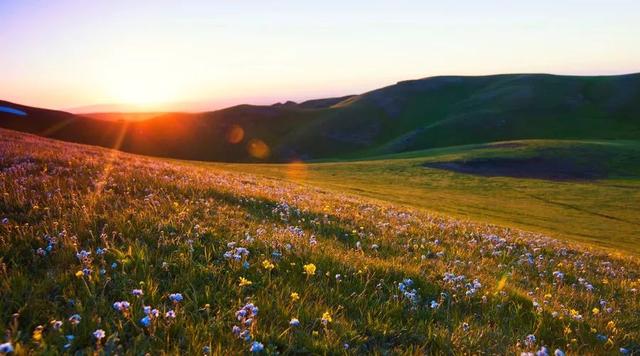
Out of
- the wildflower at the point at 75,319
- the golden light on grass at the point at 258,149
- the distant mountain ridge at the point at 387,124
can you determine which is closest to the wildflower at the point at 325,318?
the wildflower at the point at 75,319

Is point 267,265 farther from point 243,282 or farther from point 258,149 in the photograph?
point 258,149

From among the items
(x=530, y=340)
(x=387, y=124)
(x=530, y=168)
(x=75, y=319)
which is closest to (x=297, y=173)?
(x=530, y=168)

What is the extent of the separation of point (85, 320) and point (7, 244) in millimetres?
2258

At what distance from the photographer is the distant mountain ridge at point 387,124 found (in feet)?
471

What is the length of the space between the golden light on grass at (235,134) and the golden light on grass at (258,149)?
15.8ft

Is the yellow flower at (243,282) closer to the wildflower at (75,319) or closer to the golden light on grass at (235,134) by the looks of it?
the wildflower at (75,319)

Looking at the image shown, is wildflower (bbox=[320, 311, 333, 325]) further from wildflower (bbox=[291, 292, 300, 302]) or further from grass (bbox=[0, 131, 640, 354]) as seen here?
wildflower (bbox=[291, 292, 300, 302])

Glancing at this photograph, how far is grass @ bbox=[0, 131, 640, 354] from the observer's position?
14.3ft

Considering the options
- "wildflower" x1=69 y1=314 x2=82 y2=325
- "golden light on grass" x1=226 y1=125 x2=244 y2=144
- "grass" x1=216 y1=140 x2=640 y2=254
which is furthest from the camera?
"golden light on grass" x1=226 y1=125 x2=244 y2=144

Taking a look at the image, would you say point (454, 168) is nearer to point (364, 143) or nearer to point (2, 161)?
point (2, 161)

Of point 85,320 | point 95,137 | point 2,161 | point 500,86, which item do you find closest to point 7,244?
point 85,320

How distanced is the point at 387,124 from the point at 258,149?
5529cm

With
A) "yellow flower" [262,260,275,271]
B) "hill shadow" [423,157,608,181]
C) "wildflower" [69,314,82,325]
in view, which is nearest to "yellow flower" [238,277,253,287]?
"yellow flower" [262,260,275,271]

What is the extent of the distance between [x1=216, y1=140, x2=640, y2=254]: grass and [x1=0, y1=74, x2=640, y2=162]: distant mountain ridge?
192 ft
